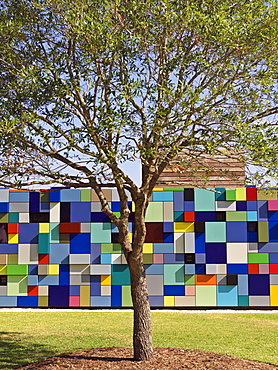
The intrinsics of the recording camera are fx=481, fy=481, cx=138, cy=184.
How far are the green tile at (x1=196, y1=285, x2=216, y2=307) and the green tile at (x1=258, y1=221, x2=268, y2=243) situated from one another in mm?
1943

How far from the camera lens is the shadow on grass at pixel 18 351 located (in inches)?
310

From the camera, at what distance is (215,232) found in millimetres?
13930

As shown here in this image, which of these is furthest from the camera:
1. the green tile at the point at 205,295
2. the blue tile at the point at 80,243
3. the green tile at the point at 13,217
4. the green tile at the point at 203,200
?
the green tile at the point at 13,217

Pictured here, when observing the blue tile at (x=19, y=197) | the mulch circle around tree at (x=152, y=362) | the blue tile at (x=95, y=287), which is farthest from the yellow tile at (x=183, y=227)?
the mulch circle around tree at (x=152, y=362)

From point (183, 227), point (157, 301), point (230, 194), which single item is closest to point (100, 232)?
point (183, 227)

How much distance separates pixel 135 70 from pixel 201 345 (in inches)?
216

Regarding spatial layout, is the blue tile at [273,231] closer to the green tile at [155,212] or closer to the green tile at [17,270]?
the green tile at [155,212]

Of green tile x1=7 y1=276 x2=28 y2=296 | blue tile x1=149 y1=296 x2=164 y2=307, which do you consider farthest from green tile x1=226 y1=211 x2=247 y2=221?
green tile x1=7 y1=276 x2=28 y2=296

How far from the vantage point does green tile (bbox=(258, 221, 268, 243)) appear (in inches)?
546

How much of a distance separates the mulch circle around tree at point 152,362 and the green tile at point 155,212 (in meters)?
6.63

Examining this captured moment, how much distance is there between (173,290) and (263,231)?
122 inches

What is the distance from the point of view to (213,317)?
1245 centimetres

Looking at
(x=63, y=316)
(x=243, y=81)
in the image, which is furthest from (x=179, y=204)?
(x=243, y=81)

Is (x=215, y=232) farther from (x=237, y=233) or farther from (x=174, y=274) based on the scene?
(x=174, y=274)
